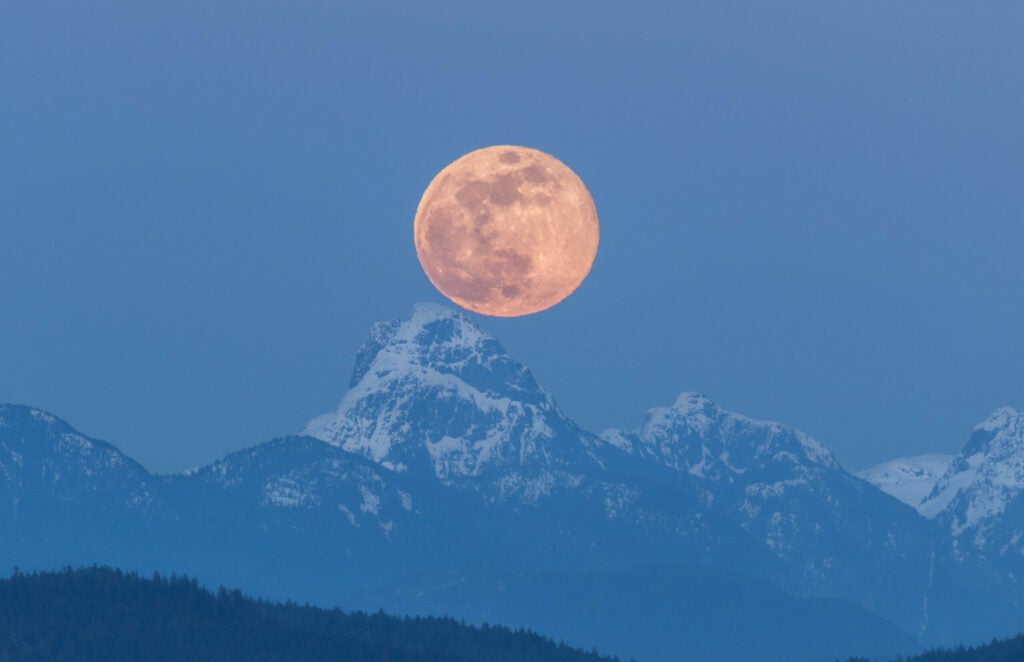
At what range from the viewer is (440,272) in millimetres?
166750

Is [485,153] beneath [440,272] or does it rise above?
above

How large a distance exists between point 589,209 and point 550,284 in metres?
8.82

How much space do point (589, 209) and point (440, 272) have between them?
47.7 feet

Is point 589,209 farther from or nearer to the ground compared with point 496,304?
farther from the ground

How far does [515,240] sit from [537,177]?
6737 mm

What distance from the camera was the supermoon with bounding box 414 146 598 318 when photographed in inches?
6353

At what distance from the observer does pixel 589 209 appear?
167 metres

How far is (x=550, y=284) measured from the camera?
162750 millimetres

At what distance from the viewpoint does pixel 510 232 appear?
162m

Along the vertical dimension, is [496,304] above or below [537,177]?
below

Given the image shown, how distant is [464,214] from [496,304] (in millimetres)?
8401

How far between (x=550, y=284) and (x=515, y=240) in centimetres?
513

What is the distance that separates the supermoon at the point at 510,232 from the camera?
529 ft

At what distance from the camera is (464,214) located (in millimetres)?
163500
